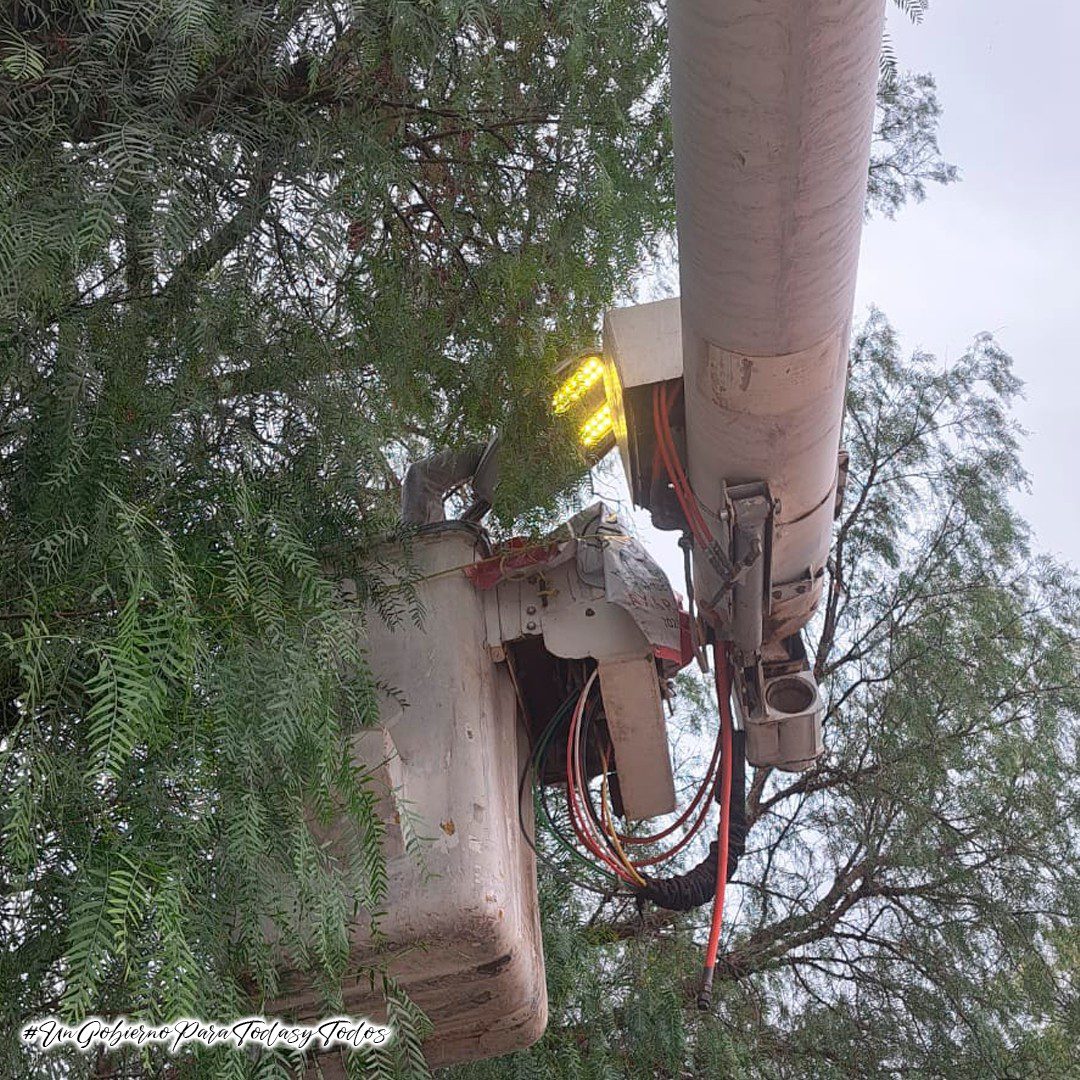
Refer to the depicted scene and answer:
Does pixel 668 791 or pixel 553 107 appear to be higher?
pixel 553 107

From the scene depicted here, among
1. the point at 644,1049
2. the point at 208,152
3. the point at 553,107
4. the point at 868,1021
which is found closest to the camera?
the point at 208,152

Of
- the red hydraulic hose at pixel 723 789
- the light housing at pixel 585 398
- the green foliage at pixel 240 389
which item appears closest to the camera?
the green foliage at pixel 240 389

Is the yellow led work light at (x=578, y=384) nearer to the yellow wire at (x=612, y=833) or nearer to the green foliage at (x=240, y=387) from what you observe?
the green foliage at (x=240, y=387)

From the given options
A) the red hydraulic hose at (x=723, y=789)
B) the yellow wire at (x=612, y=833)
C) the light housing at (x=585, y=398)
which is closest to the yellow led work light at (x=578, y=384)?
the light housing at (x=585, y=398)

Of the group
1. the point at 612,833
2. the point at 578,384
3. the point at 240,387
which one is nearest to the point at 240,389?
the point at 240,387

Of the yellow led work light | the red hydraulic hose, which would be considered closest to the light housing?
the yellow led work light

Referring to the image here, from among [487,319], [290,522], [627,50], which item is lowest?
[290,522]

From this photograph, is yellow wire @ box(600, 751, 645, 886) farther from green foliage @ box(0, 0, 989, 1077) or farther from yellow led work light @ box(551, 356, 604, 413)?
yellow led work light @ box(551, 356, 604, 413)

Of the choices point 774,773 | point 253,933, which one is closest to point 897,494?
point 774,773

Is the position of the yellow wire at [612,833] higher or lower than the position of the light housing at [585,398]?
lower

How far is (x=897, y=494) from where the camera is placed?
834 cm

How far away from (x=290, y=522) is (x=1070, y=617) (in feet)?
17.3

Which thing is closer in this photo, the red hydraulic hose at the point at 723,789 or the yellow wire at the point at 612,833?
the red hydraulic hose at the point at 723,789

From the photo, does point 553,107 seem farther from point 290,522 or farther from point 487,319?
point 290,522
